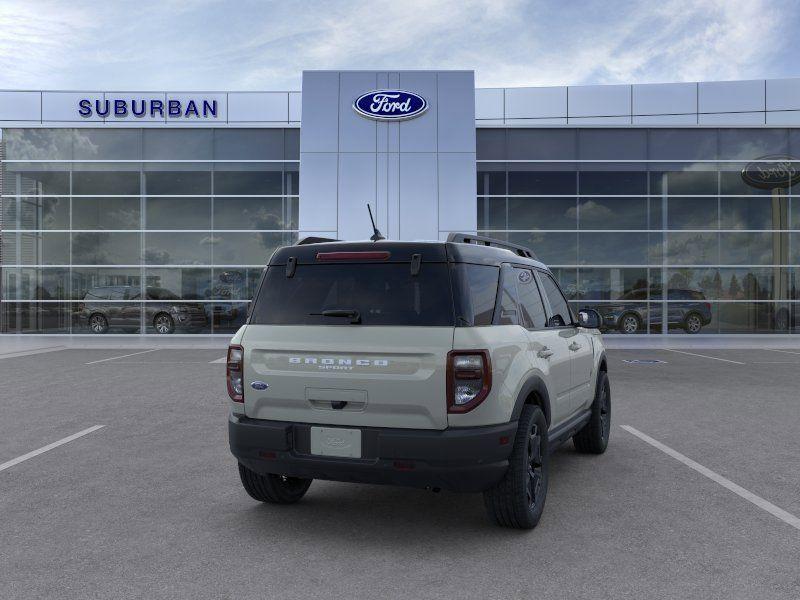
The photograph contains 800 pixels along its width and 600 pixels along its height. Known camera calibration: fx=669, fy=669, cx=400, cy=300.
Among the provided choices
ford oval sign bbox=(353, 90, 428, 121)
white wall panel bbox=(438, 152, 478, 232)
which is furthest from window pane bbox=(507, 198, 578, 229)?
ford oval sign bbox=(353, 90, 428, 121)

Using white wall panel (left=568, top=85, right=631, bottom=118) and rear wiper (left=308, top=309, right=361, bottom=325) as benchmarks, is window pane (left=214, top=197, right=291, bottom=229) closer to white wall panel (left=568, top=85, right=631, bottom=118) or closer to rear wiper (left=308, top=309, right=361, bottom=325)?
white wall panel (left=568, top=85, right=631, bottom=118)

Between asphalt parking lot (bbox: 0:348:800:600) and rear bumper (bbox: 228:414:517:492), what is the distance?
433 mm

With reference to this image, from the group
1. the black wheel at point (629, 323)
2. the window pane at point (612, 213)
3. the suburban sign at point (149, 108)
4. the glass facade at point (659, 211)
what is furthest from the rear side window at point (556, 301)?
the suburban sign at point (149, 108)

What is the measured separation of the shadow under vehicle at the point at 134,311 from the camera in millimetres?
23548

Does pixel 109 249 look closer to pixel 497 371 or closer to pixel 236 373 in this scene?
pixel 236 373

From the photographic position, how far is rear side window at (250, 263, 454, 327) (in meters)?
3.97

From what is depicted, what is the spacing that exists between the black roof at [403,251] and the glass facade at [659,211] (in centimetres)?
1997

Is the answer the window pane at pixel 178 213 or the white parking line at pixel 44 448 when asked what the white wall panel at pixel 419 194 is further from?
the white parking line at pixel 44 448

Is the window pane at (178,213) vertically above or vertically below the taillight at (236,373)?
above

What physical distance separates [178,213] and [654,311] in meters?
17.4

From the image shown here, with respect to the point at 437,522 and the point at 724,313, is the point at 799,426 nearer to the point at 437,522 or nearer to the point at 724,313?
the point at 437,522

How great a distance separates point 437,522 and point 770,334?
23.3 m

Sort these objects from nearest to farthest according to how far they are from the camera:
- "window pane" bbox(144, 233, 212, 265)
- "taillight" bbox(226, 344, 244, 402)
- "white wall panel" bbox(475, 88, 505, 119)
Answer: "taillight" bbox(226, 344, 244, 402) → "window pane" bbox(144, 233, 212, 265) → "white wall panel" bbox(475, 88, 505, 119)

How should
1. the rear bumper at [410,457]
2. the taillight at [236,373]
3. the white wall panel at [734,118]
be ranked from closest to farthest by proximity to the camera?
the rear bumper at [410,457]
the taillight at [236,373]
the white wall panel at [734,118]
